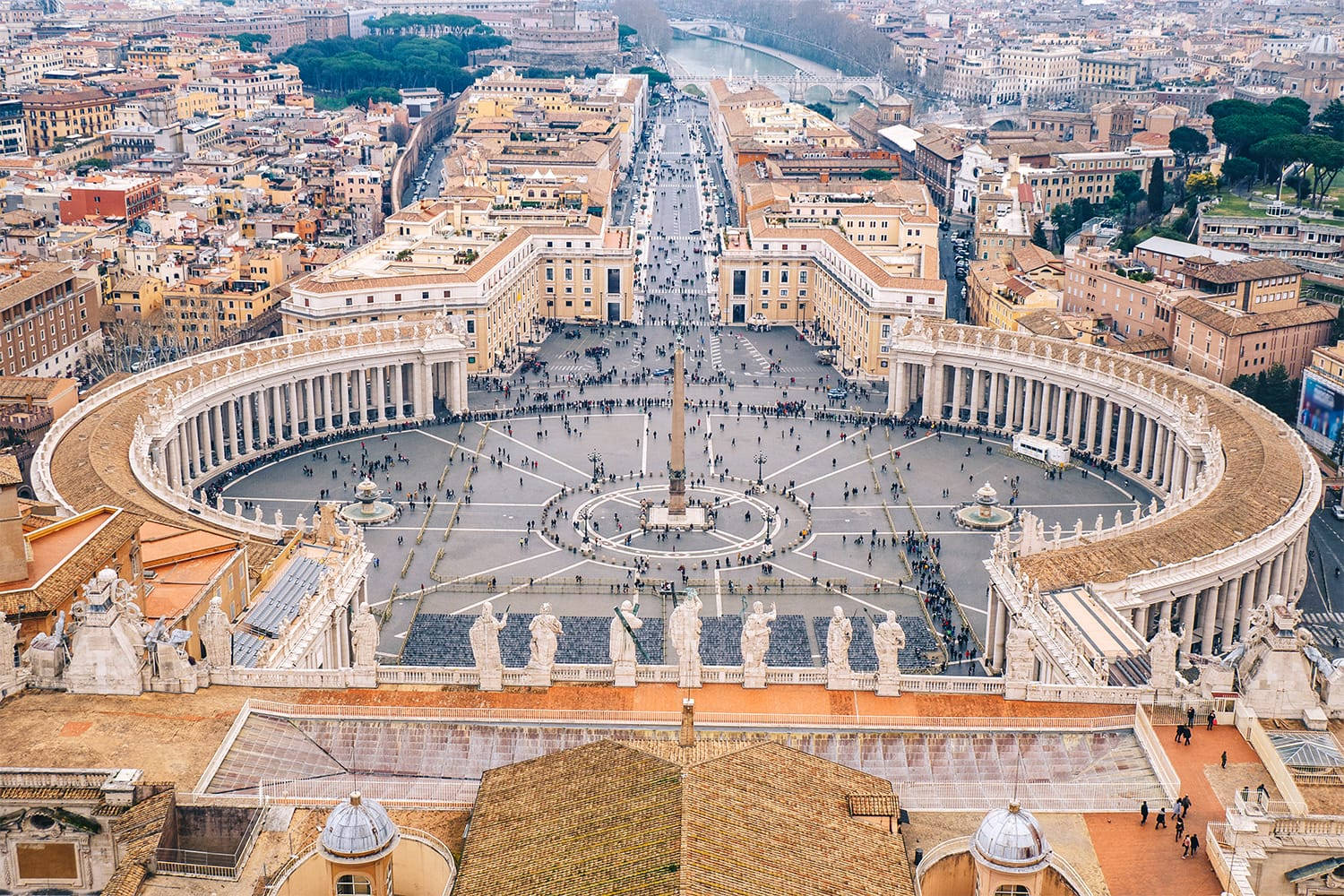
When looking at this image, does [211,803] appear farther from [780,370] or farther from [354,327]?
[780,370]

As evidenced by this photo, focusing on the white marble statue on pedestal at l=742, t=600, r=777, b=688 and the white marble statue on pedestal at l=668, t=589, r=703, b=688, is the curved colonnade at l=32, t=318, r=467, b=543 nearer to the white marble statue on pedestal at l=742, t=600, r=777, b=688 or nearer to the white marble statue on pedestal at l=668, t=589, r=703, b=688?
the white marble statue on pedestal at l=668, t=589, r=703, b=688

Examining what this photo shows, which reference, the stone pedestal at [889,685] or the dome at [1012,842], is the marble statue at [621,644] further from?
the dome at [1012,842]

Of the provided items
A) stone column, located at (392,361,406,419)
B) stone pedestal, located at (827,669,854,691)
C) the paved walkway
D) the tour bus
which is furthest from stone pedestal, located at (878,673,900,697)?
stone column, located at (392,361,406,419)

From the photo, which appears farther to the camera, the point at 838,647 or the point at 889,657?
the point at 838,647

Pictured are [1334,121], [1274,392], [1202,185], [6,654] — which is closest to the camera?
[6,654]

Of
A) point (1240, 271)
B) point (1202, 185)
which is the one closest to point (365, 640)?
point (1240, 271)

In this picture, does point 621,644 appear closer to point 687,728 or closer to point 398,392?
point 687,728

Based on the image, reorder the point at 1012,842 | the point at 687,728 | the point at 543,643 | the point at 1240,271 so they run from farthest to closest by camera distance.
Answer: the point at 1240,271
the point at 543,643
the point at 687,728
the point at 1012,842

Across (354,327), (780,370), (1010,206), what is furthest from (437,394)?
(1010,206)
